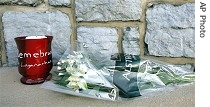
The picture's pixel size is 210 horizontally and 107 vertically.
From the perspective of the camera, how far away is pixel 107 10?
1.04 m

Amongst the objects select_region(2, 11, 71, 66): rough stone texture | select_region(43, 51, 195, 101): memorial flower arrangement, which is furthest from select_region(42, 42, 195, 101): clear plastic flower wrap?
select_region(2, 11, 71, 66): rough stone texture

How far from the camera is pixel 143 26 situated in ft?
3.43

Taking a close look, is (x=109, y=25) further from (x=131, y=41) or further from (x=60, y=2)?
(x=60, y=2)

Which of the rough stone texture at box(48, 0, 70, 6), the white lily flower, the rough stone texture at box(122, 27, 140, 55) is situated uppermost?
the rough stone texture at box(48, 0, 70, 6)

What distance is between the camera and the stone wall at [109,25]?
101cm

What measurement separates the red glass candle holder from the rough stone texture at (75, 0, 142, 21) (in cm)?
21

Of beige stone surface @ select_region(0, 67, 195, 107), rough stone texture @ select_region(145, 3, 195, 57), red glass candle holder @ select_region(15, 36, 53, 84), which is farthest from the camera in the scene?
rough stone texture @ select_region(145, 3, 195, 57)

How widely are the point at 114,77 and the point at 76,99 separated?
0.46 ft

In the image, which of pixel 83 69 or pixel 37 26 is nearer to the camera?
pixel 83 69

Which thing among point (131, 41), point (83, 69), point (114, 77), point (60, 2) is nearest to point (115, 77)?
point (114, 77)

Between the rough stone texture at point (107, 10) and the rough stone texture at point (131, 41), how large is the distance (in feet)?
0.16

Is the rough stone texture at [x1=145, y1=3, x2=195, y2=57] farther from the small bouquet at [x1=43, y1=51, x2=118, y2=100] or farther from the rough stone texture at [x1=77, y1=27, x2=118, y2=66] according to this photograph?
the small bouquet at [x1=43, y1=51, x2=118, y2=100]

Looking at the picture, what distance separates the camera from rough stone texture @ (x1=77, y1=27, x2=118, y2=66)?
41.4 inches
